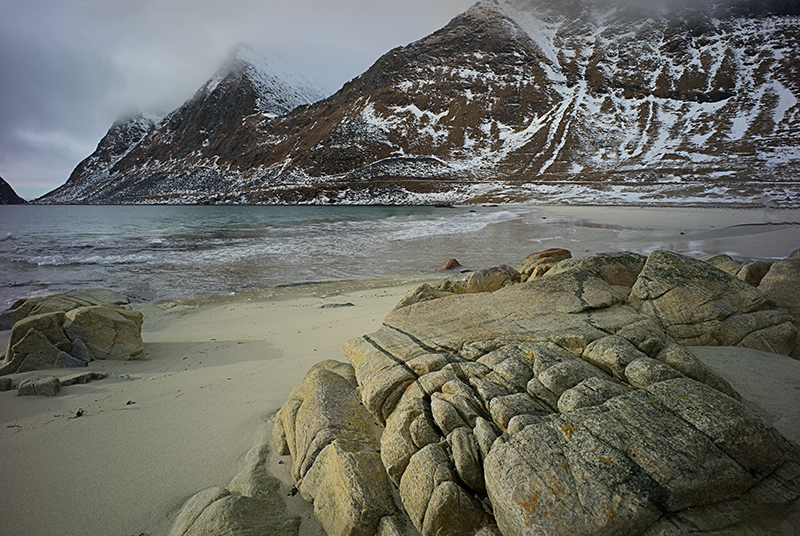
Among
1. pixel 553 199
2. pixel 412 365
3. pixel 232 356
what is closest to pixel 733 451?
pixel 412 365

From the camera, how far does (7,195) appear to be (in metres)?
188

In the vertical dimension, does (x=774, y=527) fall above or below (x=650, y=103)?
below

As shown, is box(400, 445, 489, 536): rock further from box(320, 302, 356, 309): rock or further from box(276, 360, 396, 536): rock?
box(320, 302, 356, 309): rock

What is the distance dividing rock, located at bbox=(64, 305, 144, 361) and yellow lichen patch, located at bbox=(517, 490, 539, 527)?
6.39 meters

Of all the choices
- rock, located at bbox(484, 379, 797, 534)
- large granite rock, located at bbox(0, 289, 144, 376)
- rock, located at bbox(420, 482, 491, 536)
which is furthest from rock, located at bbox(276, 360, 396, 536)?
large granite rock, located at bbox(0, 289, 144, 376)

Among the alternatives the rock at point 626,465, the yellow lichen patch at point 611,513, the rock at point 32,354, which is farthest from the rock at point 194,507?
the rock at point 32,354

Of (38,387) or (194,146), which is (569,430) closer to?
(38,387)

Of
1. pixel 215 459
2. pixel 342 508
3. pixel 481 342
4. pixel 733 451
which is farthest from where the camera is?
pixel 481 342

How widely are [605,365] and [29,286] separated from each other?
1694cm

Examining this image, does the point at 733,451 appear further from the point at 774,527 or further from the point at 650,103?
the point at 650,103

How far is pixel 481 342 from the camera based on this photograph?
4039 mm

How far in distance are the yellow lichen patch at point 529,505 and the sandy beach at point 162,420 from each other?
161cm

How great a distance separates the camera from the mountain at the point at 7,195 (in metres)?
186

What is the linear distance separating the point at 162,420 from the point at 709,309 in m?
6.82
